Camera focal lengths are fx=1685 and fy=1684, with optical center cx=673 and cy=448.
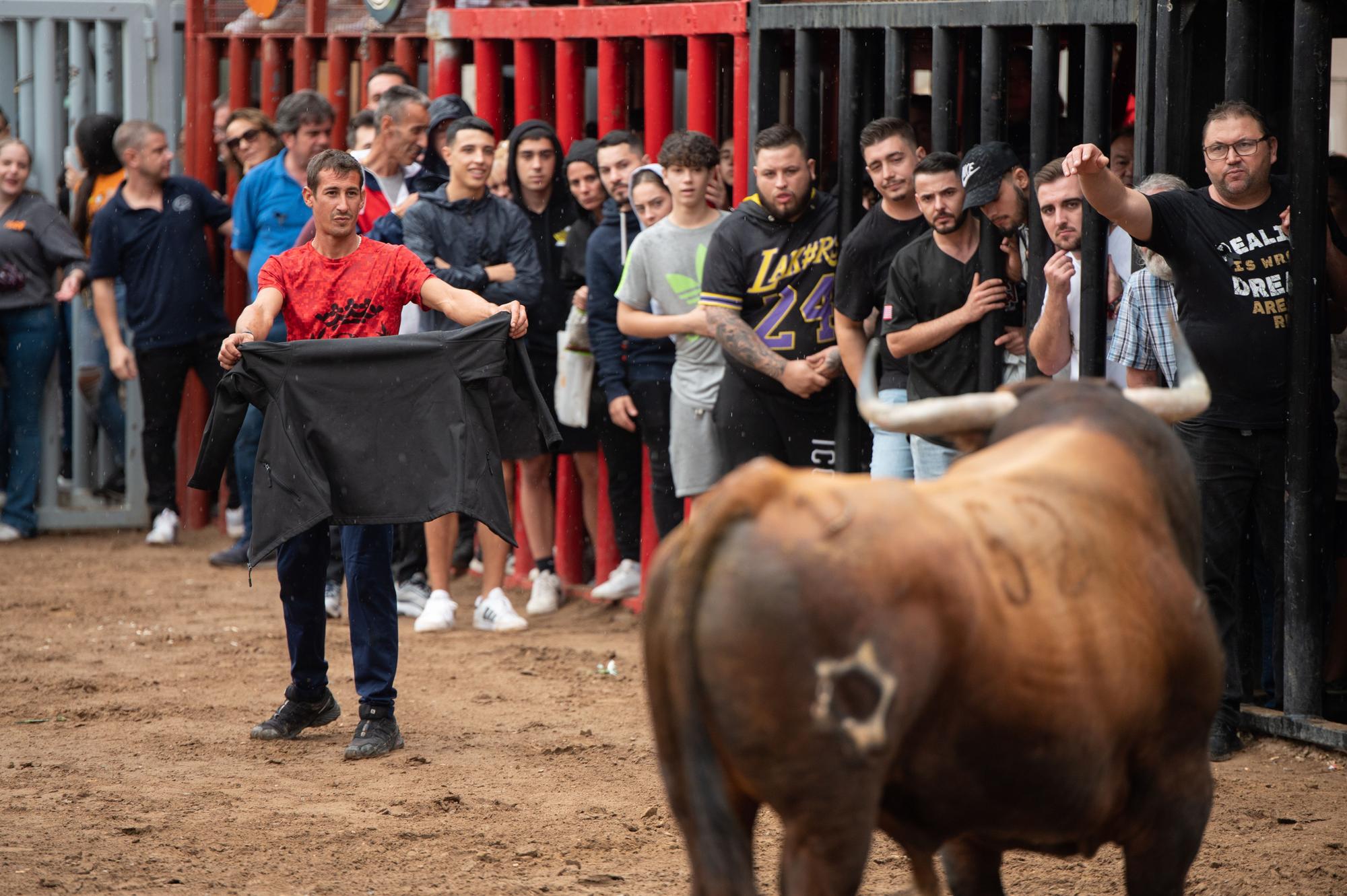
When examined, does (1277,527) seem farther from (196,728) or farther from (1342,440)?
(196,728)

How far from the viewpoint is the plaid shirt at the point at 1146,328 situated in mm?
5859

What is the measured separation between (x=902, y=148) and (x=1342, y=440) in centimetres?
202

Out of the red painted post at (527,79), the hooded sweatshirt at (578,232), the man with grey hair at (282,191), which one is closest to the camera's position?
the hooded sweatshirt at (578,232)

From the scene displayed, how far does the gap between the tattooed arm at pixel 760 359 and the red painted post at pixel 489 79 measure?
9.01 feet

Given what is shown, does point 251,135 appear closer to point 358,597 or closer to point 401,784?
point 358,597

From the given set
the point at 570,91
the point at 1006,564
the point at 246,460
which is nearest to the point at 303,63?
the point at 570,91

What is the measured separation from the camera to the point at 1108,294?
21.1ft

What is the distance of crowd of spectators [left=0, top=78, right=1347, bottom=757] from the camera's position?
5.82m

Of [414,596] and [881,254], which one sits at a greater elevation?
[881,254]

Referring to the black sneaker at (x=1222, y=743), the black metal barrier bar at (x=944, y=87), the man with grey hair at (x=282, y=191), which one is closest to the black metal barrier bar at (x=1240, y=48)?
the black metal barrier bar at (x=944, y=87)

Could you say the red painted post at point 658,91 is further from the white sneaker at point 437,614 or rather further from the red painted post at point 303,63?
the red painted post at point 303,63

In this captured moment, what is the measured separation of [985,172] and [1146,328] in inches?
36.5

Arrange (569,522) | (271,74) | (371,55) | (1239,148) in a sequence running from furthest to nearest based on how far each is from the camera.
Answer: (271,74) < (371,55) < (569,522) < (1239,148)

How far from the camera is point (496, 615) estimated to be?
814 cm
